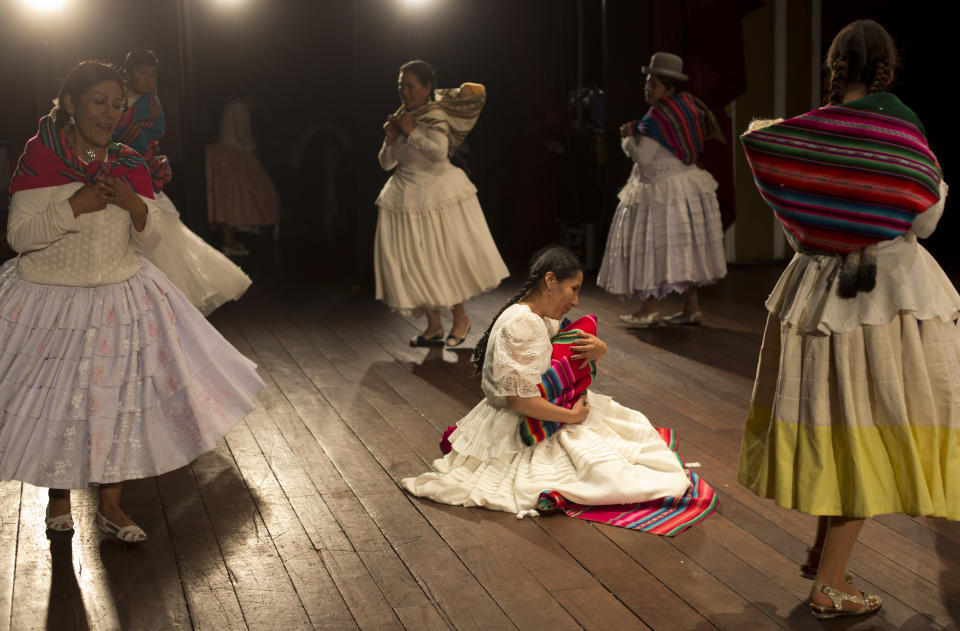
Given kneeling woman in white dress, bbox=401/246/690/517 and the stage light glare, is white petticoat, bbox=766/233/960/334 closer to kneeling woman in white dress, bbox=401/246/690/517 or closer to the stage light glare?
kneeling woman in white dress, bbox=401/246/690/517

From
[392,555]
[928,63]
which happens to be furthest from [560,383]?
[928,63]

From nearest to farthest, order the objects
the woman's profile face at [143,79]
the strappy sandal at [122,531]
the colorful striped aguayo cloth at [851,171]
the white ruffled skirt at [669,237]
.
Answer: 1. the colorful striped aguayo cloth at [851,171]
2. the strappy sandal at [122,531]
3. the woman's profile face at [143,79]
4. the white ruffled skirt at [669,237]

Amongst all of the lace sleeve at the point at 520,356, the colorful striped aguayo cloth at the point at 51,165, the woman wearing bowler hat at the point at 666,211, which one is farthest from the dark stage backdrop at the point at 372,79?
the lace sleeve at the point at 520,356

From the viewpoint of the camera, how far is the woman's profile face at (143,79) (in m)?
5.34

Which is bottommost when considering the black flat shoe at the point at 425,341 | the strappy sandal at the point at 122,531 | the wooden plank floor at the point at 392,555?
the black flat shoe at the point at 425,341

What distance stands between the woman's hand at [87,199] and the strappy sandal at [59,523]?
0.94m

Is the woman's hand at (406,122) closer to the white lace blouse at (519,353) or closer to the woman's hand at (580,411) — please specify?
the white lace blouse at (519,353)

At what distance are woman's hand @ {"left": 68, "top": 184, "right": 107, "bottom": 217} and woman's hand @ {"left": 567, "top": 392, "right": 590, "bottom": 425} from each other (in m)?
1.60

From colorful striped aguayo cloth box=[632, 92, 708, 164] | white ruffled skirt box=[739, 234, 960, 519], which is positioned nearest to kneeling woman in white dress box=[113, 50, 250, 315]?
colorful striped aguayo cloth box=[632, 92, 708, 164]

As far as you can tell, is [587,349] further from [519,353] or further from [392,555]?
[392,555]

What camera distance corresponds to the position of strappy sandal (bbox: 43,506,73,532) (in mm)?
3336

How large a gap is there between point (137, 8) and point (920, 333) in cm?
658

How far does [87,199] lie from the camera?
316cm

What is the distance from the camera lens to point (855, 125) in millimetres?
2525
